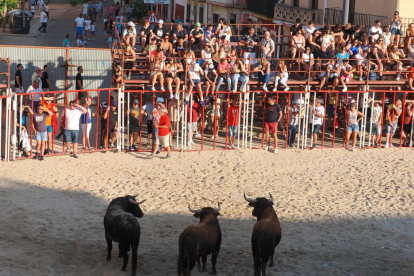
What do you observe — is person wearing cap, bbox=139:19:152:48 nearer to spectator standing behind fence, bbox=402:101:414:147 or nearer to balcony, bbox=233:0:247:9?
spectator standing behind fence, bbox=402:101:414:147

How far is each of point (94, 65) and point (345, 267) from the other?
16.4 meters

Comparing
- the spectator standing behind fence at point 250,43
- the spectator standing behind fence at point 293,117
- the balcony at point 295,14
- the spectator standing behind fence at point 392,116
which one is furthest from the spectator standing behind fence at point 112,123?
the balcony at point 295,14

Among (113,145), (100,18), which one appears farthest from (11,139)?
(100,18)

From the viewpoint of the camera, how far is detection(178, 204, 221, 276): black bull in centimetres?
1214

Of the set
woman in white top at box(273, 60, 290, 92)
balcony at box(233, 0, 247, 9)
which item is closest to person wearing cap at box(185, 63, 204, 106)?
woman in white top at box(273, 60, 290, 92)

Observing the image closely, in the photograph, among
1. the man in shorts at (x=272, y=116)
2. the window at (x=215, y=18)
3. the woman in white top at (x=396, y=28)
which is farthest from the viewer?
the window at (x=215, y=18)

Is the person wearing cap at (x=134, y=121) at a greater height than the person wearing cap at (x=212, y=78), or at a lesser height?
lesser

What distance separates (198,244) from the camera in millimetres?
12195

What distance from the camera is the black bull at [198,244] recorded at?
12.1 meters

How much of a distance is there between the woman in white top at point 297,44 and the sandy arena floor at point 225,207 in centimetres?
363

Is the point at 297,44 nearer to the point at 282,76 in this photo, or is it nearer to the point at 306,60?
the point at 306,60

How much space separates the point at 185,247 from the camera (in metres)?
12.1

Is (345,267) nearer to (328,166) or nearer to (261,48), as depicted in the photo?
(328,166)

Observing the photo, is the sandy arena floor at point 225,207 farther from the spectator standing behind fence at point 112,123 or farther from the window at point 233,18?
the window at point 233,18
